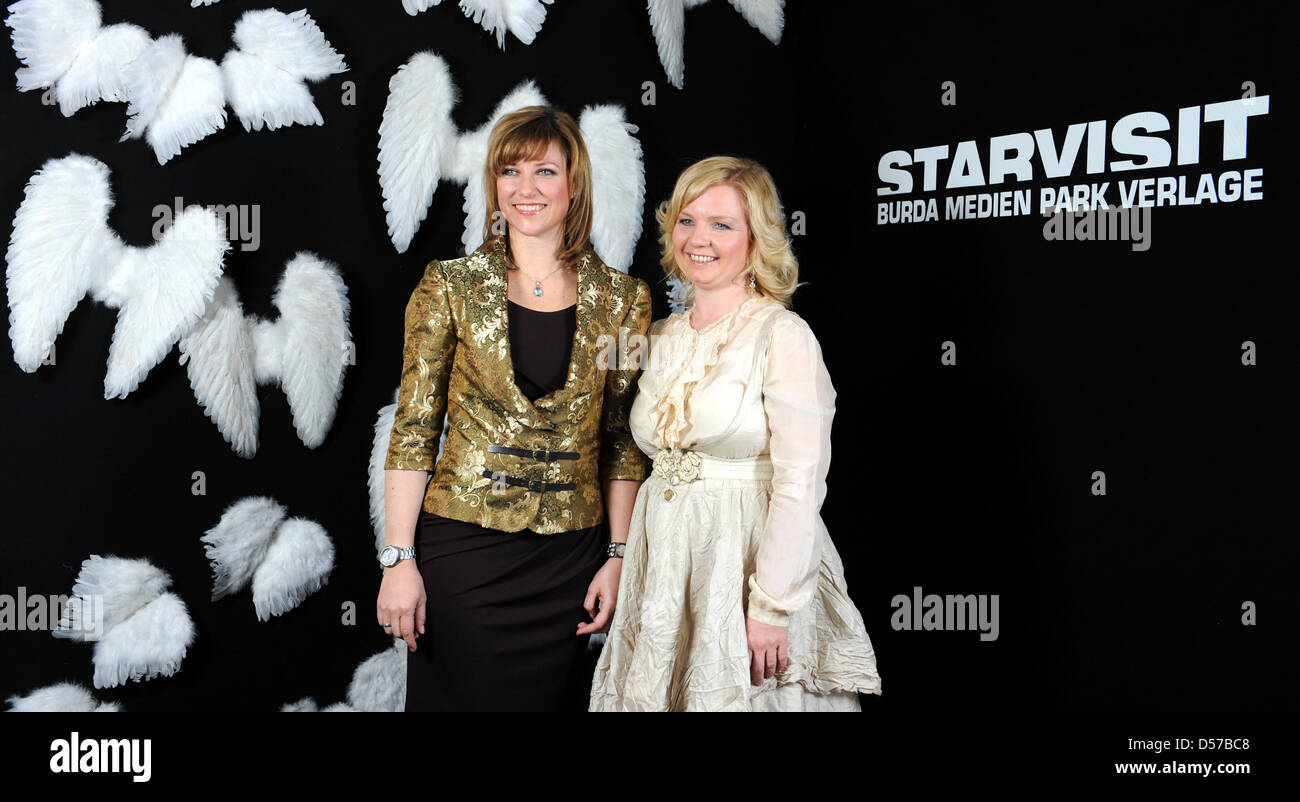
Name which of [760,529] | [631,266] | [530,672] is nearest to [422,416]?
[530,672]

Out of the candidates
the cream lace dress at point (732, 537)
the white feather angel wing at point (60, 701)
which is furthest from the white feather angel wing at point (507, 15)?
the white feather angel wing at point (60, 701)

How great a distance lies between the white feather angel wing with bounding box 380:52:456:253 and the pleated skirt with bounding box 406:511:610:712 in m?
0.82

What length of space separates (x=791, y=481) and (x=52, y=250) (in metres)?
1.60

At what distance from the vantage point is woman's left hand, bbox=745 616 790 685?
2.09 meters

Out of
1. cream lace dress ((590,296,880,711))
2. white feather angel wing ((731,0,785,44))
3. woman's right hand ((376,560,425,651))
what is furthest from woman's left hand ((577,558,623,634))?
white feather angel wing ((731,0,785,44))

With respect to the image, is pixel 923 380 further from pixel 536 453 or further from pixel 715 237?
pixel 536 453

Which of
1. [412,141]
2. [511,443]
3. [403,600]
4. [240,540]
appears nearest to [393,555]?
[403,600]

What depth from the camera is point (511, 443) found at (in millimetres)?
2291

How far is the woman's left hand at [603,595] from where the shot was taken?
2414 millimetres

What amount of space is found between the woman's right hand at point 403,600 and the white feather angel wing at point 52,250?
2.86 feet

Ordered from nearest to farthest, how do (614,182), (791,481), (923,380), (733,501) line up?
(791,481) → (733,501) → (614,182) → (923,380)

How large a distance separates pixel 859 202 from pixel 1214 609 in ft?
5.08

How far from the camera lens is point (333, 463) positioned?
2658mm
